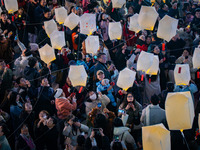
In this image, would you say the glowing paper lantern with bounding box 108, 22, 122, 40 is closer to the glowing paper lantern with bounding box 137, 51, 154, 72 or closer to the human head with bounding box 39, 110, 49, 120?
the glowing paper lantern with bounding box 137, 51, 154, 72

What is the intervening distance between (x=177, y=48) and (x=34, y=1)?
360cm

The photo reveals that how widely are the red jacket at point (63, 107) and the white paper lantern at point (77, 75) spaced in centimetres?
50

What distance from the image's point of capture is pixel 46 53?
6.14m

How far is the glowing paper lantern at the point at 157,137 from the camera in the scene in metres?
3.64

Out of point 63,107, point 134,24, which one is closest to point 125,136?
point 63,107

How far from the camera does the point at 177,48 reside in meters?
6.86

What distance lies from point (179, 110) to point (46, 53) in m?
3.23

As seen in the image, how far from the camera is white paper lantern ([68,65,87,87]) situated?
5512 millimetres

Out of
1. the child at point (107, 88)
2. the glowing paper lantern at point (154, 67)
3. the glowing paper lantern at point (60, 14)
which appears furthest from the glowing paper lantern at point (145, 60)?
the glowing paper lantern at point (60, 14)

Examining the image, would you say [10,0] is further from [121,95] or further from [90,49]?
[121,95]

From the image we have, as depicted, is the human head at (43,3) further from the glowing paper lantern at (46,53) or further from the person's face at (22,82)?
the person's face at (22,82)

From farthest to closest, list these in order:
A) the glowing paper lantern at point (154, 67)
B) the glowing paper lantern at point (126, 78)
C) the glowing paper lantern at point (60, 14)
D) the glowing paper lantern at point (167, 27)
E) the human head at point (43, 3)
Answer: the human head at point (43, 3) < the glowing paper lantern at point (60, 14) < the glowing paper lantern at point (167, 27) < the glowing paper lantern at point (154, 67) < the glowing paper lantern at point (126, 78)

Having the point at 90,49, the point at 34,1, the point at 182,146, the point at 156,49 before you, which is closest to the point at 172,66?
the point at 156,49

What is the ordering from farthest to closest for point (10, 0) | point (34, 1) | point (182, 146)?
1. point (34, 1)
2. point (10, 0)
3. point (182, 146)
